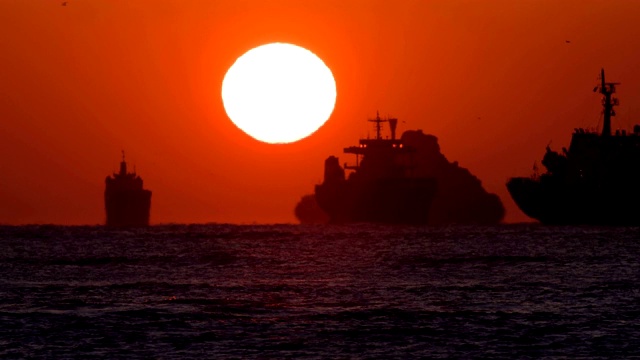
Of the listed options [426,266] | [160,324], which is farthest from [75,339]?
[426,266]

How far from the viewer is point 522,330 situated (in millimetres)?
50562

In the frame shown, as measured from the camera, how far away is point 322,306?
200 ft

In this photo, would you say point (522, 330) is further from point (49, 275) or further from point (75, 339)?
point (49, 275)

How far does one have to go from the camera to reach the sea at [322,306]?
4634 cm

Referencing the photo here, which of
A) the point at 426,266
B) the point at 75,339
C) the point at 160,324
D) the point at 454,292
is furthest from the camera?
the point at 426,266

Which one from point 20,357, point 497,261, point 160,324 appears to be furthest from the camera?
point 497,261

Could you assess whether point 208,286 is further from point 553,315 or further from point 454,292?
point 553,315

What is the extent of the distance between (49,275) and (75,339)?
37.4 meters

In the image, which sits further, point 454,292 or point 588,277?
point 588,277

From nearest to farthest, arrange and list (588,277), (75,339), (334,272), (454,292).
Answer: (75,339) → (454,292) → (588,277) → (334,272)

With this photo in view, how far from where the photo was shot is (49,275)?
280 ft

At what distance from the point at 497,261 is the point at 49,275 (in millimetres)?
33104

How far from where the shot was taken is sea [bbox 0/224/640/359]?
1825 inches

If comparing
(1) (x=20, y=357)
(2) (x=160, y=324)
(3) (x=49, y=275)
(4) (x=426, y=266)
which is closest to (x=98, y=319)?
(2) (x=160, y=324)
